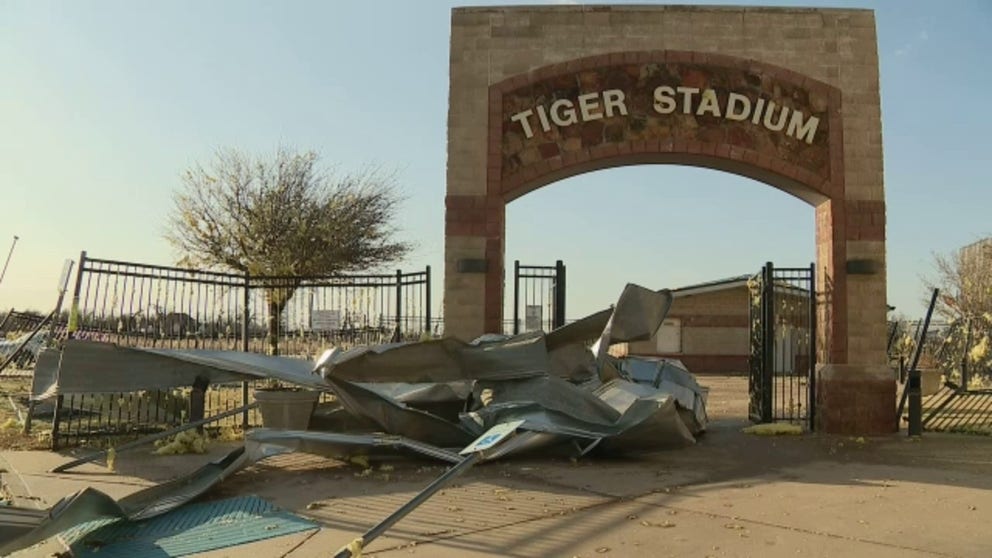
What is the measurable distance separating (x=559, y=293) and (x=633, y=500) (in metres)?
5.64

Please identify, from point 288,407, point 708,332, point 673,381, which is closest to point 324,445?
point 288,407

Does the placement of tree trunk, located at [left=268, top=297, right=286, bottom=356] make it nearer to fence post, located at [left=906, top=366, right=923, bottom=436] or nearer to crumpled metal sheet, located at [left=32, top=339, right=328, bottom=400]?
crumpled metal sheet, located at [left=32, top=339, right=328, bottom=400]

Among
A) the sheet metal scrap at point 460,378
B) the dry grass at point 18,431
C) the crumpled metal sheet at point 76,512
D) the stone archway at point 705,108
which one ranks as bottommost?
the dry grass at point 18,431

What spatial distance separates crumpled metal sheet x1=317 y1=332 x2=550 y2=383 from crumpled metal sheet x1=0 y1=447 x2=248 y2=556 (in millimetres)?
2403

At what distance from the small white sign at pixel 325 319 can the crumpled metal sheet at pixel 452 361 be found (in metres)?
4.07

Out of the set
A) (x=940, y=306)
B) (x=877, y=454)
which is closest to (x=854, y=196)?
(x=877, y=454)

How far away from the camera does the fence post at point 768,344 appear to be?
1224 cm

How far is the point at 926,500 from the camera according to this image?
671cm

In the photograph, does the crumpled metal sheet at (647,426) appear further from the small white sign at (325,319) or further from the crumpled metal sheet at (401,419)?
the small white sign at (325,319)

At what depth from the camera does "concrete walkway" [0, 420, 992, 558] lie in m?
5.18

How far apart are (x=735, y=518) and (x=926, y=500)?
77.0 inches

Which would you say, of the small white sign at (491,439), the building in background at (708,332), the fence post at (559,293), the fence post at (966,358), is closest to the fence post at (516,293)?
the fence post at (559,293)

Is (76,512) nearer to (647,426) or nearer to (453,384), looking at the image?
(453,384)

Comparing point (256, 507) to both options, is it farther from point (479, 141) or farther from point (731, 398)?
point (731, 398)
